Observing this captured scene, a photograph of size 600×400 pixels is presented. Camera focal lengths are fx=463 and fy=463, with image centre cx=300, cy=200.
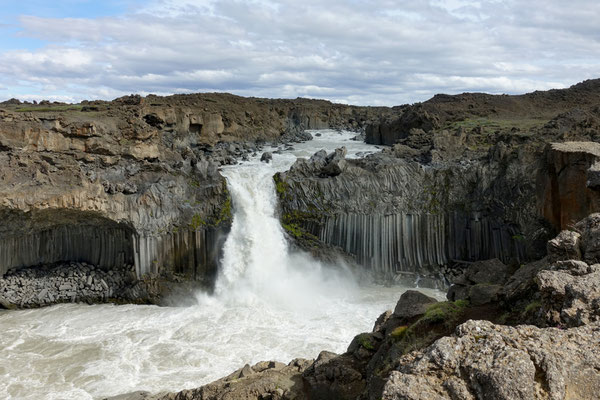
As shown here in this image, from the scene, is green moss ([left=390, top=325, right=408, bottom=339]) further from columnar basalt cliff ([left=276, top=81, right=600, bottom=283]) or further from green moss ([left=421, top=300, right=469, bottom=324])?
columnar basalt cliff ([left=276, top=81, right=600, bottom=283])

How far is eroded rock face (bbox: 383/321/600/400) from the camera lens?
15.5 feet

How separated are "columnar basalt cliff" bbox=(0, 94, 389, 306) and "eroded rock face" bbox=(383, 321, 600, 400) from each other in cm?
1918

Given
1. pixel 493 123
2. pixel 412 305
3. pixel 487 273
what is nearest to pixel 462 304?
pixel 412 305

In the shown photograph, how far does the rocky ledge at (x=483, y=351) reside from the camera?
4840mm

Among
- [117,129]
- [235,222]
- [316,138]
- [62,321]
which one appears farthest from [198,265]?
[316,138]

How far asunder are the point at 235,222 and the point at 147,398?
13.7m

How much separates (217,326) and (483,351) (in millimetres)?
15696

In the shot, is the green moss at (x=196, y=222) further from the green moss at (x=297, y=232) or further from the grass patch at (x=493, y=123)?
the grass patch at (x=493, y=123)

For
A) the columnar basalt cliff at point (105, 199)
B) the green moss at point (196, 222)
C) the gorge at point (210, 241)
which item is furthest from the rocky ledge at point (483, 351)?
the green moss at point (196, 222)

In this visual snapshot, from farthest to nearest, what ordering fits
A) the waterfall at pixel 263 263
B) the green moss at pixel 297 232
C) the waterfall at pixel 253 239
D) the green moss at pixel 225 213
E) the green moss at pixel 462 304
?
1. the green moss at pixel 297 232
2. the green moss at pixel 225 213
3. the waterfall at pixel 253 239
4. the waterfall at pixel 263 263
5. the green moss at pixel 462 304

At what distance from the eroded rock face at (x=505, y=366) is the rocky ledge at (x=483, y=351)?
1cm

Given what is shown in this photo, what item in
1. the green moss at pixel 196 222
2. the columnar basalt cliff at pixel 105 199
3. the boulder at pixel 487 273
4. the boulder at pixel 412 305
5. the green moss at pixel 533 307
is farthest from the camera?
the green moss at pixel 196 222

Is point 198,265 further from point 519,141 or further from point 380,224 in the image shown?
point 519,141

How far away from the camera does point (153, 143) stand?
85.7 feet
